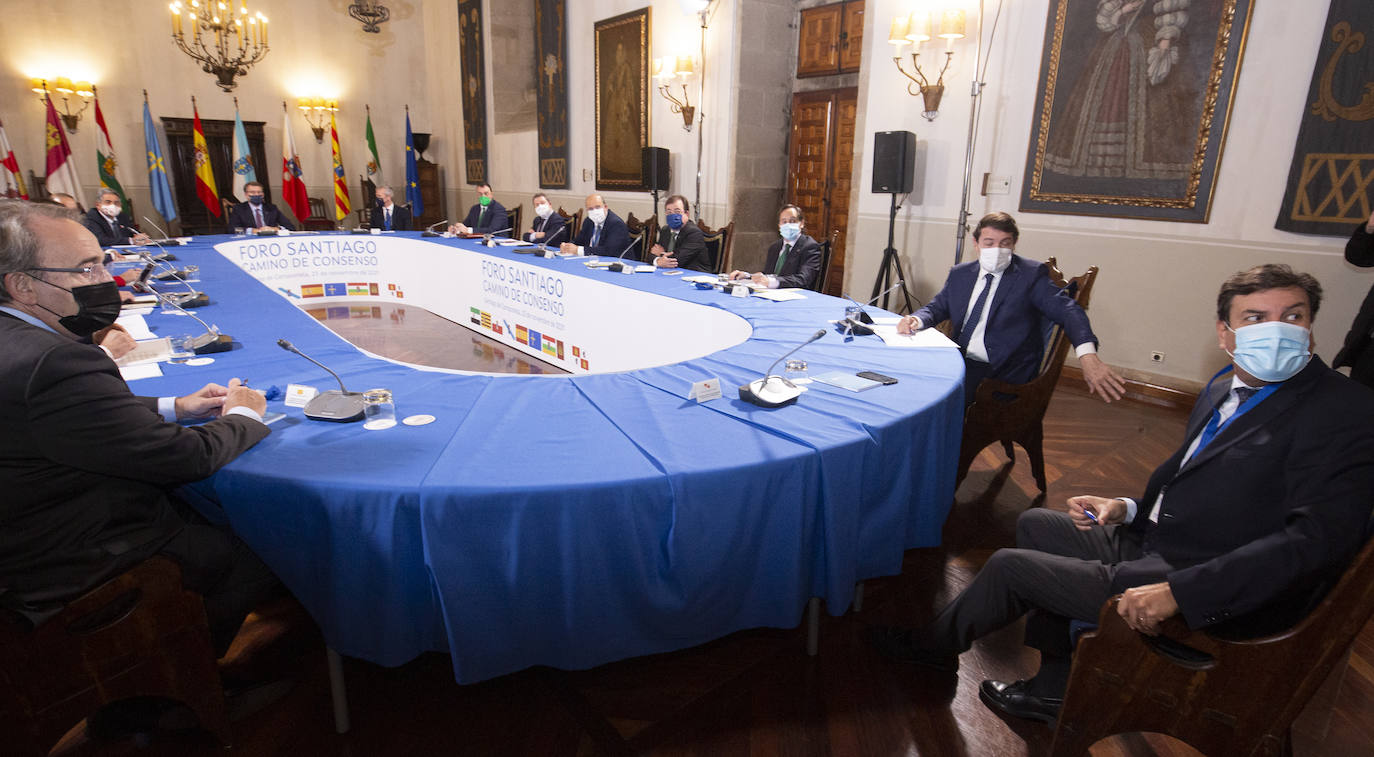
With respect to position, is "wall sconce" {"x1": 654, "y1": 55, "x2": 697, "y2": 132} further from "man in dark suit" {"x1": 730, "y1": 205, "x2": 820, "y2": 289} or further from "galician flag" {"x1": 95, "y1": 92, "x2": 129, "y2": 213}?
"galician flag" {"x1": 95, "y1": 92, "x2": 129, "y2": 213}

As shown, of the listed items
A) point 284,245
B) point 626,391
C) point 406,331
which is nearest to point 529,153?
point 284,245

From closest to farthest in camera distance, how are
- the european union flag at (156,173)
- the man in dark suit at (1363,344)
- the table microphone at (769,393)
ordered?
the table microphone at (769,393) → the man in dark suit at (1363,344) → the european union flag at (156,173)

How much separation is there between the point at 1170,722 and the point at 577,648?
3.70 ft

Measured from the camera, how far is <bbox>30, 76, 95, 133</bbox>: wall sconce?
8.13 metres

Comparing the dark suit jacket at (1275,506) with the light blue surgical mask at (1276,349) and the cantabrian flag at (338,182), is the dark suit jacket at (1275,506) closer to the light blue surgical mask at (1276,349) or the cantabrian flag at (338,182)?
the light blue surgical mask at (1276,349)

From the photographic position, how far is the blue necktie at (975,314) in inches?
111

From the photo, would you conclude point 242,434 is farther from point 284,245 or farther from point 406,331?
point 284,245

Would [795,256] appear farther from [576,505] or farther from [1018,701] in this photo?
[576,505]

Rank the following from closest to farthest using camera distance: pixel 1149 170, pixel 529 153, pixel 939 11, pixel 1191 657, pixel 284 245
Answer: pixel 1191 657, pixel 1149 170, pixel 939 11, pixel 284 245, pixel 529 153

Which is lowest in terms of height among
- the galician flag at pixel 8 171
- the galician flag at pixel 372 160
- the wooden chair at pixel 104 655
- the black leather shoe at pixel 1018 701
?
the black leather shoe at pixel 1018 701

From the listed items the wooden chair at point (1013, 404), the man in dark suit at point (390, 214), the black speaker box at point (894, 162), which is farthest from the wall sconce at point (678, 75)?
the wooden chair at point (1013, 404)

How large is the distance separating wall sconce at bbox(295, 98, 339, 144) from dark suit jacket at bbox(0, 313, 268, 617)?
10763 millimetres

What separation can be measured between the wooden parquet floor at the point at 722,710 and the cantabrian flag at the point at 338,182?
33.2ft

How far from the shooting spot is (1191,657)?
1.16 metres
